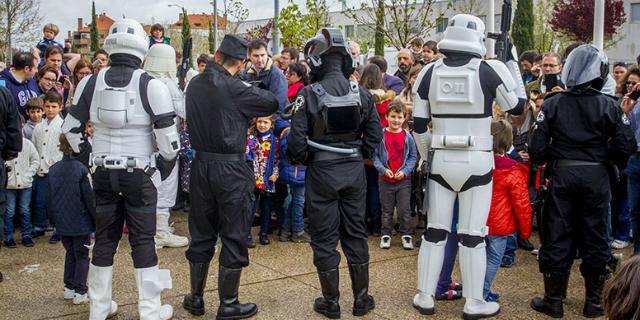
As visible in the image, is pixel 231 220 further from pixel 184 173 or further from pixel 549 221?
pixel 184 173

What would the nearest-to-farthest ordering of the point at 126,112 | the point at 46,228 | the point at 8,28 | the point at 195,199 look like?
1. the point at 126,112
2. the point at 195,199
3. the point at 46,228
4. the point at 8,28

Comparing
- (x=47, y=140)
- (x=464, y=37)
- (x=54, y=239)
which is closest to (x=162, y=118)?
(x=464, y=37)

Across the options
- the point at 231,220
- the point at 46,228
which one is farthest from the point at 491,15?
the point at 46,228

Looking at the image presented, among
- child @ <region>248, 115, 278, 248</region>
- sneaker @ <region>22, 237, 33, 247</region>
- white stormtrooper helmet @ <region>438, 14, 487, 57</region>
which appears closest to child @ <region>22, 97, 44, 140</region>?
sneaker @ <region>22, 237, 33, 247</region>

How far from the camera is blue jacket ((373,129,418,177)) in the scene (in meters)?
7.25

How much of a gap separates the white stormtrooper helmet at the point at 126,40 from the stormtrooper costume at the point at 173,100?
1.70 metres

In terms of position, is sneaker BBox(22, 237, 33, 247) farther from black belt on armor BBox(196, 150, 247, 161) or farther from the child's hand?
the child's hand

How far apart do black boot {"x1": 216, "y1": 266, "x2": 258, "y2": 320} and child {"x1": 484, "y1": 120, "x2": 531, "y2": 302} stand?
198 cm

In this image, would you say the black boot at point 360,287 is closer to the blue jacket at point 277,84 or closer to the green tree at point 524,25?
the blue jacket at point 277,84

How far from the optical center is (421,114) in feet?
17.3

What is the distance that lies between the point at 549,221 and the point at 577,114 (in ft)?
2.85

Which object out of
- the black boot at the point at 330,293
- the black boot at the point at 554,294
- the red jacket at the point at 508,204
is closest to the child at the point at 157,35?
the black boot at the point at 330,293

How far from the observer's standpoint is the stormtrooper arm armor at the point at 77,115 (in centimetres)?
495

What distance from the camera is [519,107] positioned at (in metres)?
5.05
